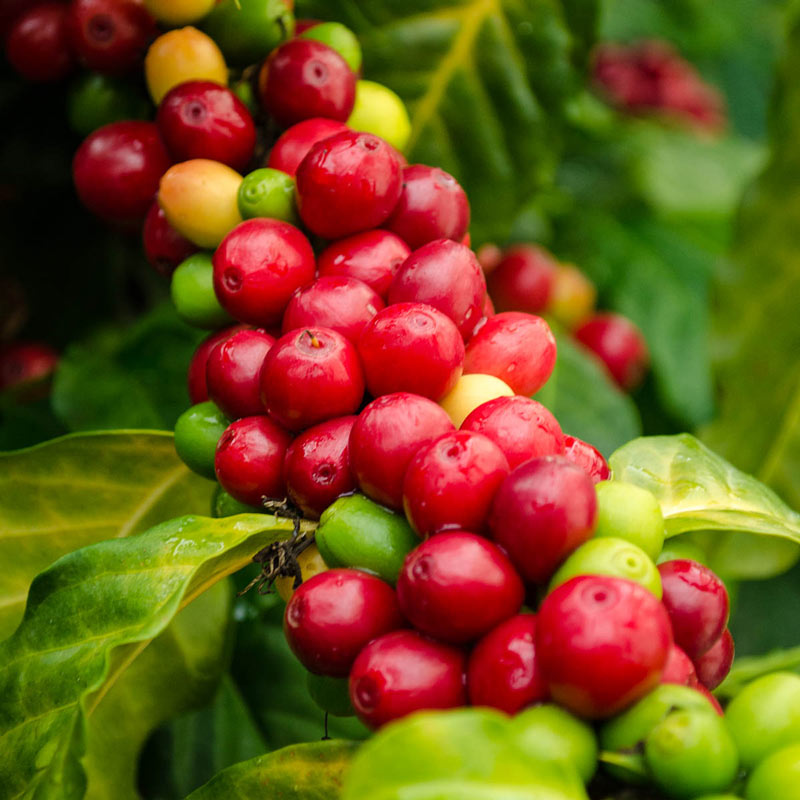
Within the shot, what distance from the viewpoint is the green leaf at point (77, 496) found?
2.35 feet

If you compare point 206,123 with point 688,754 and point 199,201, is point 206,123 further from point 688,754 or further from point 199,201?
point 688,754

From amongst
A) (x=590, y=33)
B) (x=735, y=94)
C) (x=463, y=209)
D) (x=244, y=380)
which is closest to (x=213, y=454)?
(x=244, y=380)

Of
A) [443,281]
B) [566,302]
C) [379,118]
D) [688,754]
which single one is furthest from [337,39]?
[566,302]

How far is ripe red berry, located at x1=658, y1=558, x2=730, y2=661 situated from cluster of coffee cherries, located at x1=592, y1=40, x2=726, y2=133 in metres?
1.77

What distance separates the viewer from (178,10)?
76cm

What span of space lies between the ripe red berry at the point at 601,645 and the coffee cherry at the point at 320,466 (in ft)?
0.55

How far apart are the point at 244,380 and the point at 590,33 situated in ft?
A: 2.17

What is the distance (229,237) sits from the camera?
0.65 meters

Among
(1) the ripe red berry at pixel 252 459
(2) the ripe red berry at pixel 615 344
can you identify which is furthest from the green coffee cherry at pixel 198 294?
(2) the ripe red berry at pixel 615 344

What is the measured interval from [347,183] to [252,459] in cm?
20

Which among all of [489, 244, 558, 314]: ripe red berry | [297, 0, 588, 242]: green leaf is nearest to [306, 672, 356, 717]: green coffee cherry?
[297, 0, 588, 242]: green leaf

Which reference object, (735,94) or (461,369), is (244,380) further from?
(735,94)

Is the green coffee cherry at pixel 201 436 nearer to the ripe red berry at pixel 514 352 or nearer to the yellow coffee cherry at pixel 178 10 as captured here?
the ripe red berry at pixel 514 352

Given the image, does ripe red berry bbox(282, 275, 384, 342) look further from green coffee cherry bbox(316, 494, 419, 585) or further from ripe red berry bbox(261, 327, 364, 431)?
green coffee cherry bbox(316, 494, 419, 585)
